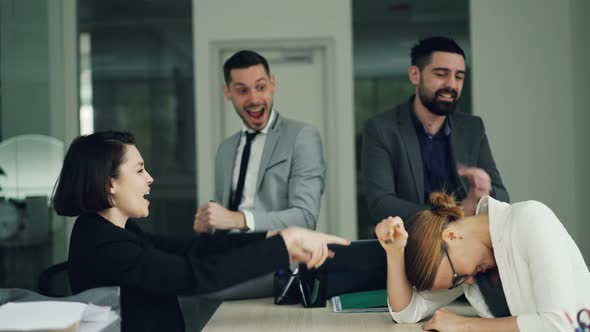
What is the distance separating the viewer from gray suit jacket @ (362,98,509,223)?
123 inches

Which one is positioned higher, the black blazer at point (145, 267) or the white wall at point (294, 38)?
the white wall at point (294, 38)

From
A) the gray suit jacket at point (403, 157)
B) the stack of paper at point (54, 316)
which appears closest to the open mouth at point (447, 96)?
the gray suit jacket at point (403, 157)

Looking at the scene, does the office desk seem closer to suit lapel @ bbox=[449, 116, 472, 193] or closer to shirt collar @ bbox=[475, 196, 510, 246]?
shirt collar @ bbox=[475, 196, 510, 246]

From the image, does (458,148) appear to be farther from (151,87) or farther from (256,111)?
(151,87)

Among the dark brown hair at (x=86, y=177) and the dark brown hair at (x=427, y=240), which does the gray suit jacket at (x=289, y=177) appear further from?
the dark brown hair at (x=86, y=177)

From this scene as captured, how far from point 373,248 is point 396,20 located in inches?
202

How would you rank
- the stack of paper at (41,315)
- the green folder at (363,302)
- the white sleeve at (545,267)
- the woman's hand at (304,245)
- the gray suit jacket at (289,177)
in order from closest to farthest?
the stack of paper at (41,315) < the white sleeve at (545,267) < the woman's hand at (304,245) < the green folder at (363,302) < the gray suit jacket at (289,177)

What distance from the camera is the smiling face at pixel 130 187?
208 cm

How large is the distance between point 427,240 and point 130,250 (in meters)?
0.90

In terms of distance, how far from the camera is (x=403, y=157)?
125 inches

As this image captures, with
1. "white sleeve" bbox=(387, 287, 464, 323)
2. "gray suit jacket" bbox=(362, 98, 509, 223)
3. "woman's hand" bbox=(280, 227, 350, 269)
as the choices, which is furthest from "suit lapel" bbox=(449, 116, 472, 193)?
"woman's hand" bbox=(280, 227, 350, 269)

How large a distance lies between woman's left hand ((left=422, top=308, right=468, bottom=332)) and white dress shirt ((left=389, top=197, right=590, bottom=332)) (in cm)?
12

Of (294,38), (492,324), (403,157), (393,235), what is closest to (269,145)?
(403,157)

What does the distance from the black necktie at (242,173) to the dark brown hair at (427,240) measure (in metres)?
1.23
